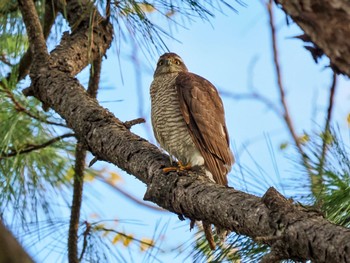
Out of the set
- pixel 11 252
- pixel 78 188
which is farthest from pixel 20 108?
pixel 11 252

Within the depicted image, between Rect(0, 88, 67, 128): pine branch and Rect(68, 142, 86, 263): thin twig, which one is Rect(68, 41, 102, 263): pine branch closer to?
Rect(68, 142, 86, 263): thin twig

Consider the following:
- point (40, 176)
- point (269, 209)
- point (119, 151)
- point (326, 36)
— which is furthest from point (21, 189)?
point (326, 36)

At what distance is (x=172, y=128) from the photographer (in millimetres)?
3762

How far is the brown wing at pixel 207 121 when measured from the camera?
11.7ft

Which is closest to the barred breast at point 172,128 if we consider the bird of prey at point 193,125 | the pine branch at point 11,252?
the bird of prey at point 193,125

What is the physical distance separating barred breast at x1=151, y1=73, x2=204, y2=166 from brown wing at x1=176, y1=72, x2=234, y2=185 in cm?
5

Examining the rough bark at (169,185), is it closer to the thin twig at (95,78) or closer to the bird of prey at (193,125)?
the thin twig at (95,78)

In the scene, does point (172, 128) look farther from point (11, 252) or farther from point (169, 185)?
point (11, 252)

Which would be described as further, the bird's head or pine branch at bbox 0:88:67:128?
the bird's head

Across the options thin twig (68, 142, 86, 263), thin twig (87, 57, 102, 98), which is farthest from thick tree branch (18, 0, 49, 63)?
thin twig (68, 142, 86, 263)

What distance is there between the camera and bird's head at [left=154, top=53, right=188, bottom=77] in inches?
178

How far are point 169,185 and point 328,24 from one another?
1391mm

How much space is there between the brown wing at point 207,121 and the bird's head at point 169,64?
1.56ft

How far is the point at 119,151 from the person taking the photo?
2.84 m
